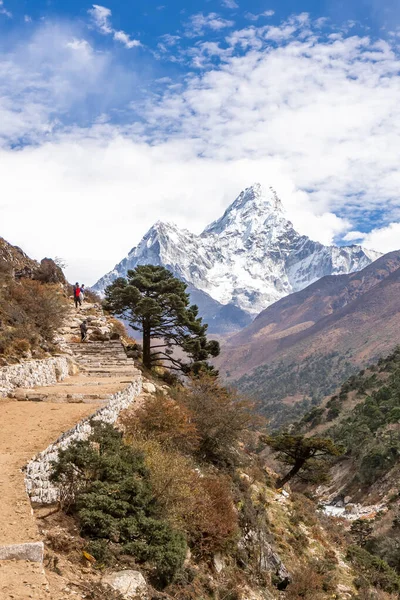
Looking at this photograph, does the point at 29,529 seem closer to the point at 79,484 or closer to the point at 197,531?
the point at 79,484

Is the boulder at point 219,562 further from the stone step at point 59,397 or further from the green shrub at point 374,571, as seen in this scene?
the green shrub at point 374,571

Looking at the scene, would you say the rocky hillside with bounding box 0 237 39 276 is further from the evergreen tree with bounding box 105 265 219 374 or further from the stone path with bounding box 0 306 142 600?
the stone path with bounding box 0 306 142 600

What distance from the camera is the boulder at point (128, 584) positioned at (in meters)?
6.54

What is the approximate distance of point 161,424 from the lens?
1343 cm

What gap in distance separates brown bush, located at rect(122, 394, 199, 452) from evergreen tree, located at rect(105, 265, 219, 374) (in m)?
9.69

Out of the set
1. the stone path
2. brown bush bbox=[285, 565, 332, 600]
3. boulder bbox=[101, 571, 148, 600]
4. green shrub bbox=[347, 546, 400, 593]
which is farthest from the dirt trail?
green shrub bbox=[347, 546, 400, 593]

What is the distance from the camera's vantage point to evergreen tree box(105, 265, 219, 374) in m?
23.9

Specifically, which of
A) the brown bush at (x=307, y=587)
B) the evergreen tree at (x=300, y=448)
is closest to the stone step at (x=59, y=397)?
the brown bush at (x=307, y=587)

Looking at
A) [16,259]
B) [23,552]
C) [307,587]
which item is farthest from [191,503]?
[16,259]

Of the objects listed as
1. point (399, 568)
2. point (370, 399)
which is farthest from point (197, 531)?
point (370, 399)

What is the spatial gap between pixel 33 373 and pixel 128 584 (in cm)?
1090

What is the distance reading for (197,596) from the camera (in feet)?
26.7

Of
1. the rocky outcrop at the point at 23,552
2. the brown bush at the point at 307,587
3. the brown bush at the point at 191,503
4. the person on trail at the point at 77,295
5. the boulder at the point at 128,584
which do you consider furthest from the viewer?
the person on trail at the point at 77,295

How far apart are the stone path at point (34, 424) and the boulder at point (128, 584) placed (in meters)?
1.21
